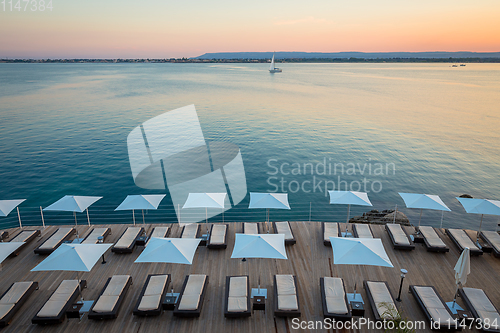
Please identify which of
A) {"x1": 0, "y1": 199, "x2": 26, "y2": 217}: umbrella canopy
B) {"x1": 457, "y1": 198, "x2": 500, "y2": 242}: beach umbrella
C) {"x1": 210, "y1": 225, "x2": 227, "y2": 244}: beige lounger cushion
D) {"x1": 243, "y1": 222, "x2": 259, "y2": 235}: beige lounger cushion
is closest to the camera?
{"x1": 210, "y1": 225, "x2": 227, "y2": 244}: beige lounger cushion

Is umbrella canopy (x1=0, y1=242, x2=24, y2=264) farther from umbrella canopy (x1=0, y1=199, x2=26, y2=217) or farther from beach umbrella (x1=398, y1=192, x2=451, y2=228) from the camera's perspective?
beach umbrella (x1=398, y1=192, x2=451, y2=228)

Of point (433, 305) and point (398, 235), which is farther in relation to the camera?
point (398, 235)

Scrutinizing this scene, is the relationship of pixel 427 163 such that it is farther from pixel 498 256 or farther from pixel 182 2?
pixel 182 2

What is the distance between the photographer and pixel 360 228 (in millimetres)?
Answer: 11438

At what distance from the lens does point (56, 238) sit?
417 inches

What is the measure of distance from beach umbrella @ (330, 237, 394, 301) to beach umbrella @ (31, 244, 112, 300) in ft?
21.9

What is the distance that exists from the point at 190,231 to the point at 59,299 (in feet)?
15.5

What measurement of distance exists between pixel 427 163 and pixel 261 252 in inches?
1159

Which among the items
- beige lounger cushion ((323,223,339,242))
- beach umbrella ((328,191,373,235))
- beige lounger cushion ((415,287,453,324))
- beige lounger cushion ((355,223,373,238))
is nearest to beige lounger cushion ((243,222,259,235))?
beige lounger cushion ((323,223,339,242))

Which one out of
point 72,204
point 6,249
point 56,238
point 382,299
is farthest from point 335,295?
point 72,204

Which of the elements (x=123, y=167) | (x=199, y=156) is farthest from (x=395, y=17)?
(x=123, y=167)

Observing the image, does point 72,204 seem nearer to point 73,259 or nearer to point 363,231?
point 73,259

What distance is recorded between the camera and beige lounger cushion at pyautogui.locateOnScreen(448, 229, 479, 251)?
10109 millimetres

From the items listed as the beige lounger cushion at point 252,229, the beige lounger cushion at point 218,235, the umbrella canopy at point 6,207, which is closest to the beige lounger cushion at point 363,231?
the beige lounger cushion at point 252,229
